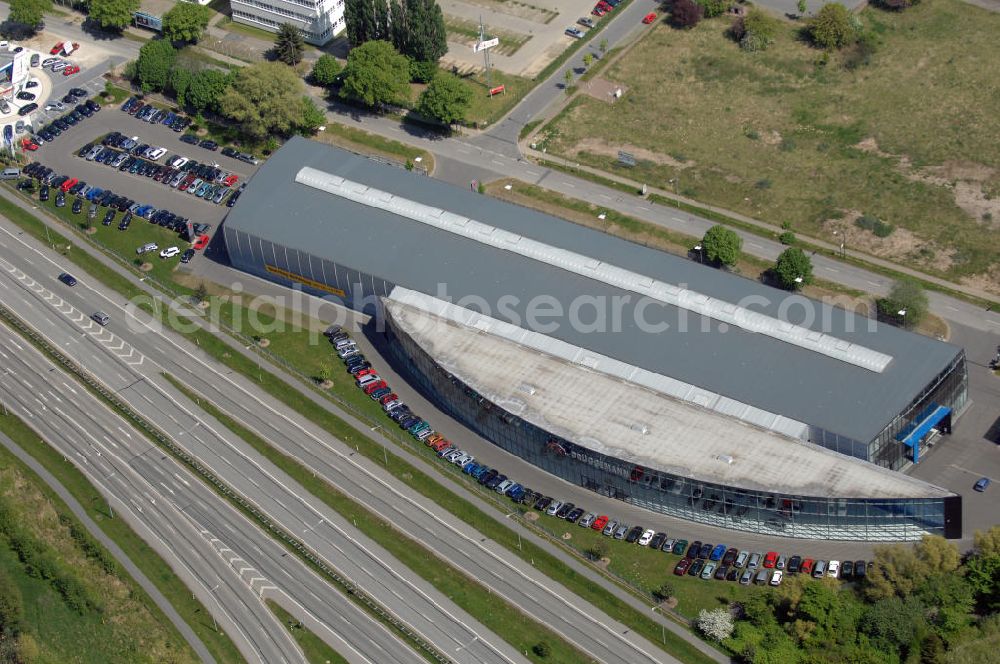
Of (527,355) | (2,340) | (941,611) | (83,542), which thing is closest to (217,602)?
(83,542)

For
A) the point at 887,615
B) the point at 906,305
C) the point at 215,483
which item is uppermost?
the point at 906,305

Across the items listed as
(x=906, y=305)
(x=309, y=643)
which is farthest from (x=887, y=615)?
(x=309, y=643)

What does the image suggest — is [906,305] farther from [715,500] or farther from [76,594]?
[76,594]

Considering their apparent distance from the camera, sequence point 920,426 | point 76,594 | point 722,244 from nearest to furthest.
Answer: point 76,594, point 920,426, point 722,244

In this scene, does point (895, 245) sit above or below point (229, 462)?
above

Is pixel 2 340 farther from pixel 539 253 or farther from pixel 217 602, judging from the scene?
pixel 539 253

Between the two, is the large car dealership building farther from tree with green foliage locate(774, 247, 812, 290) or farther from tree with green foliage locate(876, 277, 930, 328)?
tree with green foliage locate(876, 277, 930, 328)
